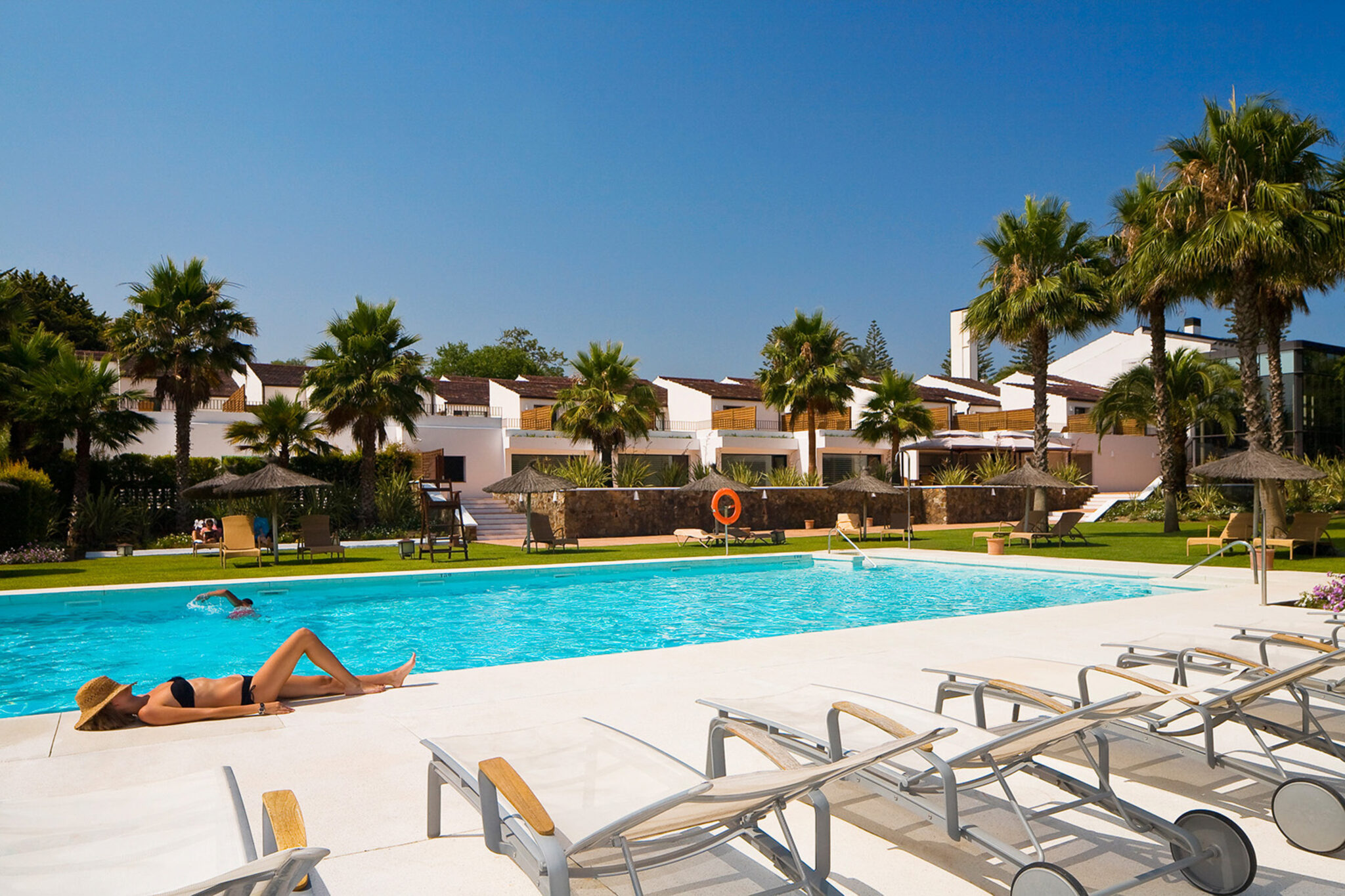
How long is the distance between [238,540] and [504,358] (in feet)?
185

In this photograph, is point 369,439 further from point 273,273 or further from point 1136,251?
point 1136,251

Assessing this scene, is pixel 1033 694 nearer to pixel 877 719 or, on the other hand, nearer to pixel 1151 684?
pixel 1151 684

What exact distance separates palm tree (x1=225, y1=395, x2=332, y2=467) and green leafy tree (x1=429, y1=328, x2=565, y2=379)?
45.4 m

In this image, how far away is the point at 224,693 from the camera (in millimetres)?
5383

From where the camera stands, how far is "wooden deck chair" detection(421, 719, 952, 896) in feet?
7.55

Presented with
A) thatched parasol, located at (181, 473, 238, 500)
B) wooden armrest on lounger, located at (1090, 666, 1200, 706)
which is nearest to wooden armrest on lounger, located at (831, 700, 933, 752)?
wooden armrest on lounger, located at (1090, 666, 1200, 706)

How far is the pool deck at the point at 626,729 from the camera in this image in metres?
3.00

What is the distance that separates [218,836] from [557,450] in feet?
99.3

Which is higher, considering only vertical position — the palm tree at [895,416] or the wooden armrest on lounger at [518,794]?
the palm tree at [895,416]

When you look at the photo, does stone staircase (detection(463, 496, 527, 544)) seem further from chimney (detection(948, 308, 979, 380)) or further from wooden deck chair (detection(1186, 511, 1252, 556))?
chimney (detection(948, 308, 979, 380))

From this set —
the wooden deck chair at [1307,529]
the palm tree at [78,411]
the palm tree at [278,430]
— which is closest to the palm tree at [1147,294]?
the wooden deck chair at [1307,529]

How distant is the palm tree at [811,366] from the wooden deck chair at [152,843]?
27928 mm

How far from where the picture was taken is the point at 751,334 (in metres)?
33.8

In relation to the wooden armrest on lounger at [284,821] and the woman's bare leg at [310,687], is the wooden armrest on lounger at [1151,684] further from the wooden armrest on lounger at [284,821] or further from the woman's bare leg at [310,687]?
the woman's bare leg at [310,687]
